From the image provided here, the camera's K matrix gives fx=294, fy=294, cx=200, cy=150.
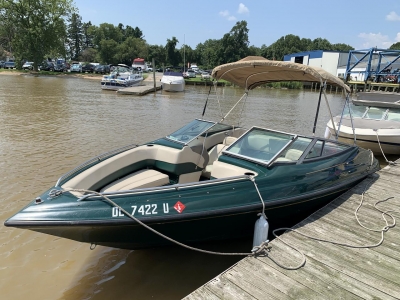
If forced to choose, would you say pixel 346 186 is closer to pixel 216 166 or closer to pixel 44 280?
pixel 216 166

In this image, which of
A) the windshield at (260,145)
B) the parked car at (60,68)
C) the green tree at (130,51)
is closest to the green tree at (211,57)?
the green tree at (130,51)

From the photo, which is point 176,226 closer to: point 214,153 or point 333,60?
point 214,153

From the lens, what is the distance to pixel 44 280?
145 inches

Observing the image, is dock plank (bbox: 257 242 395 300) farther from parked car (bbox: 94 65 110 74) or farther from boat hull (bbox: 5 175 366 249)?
parked car (bbox: 94 65 110 74)

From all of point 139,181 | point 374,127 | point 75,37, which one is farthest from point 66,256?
point 75,37

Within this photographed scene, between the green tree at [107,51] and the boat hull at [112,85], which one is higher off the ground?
the green tree at [107,51]

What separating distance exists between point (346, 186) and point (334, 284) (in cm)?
243

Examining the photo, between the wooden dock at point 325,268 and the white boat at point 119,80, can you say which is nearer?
the wooden dock at point 325,268

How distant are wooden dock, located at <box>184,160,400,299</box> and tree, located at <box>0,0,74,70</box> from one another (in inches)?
1957

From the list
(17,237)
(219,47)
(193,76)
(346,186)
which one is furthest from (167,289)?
(219,47)

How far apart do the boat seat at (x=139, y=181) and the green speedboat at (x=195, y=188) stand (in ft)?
0.05

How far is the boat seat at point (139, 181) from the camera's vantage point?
418 centimetres

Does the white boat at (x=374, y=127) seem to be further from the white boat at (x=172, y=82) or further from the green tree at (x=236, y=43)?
the green tree at (x=236, y=43)

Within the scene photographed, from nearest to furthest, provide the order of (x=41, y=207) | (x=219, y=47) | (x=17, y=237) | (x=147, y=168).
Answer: (x=41, y=207) < (x=17, y=237) < (x=147, y=168) < (x=219, y=47)
